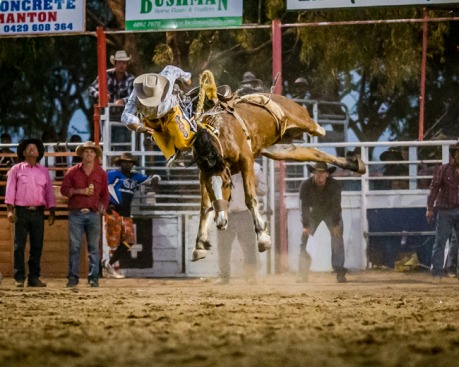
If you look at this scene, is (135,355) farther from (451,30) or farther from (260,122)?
(451,30)

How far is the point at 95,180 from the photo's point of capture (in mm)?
14234

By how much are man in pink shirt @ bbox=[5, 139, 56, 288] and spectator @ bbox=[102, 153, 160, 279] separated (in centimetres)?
187

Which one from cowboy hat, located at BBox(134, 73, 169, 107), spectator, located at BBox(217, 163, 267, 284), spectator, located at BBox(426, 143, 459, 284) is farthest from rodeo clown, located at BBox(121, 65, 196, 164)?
spectator, located at BBox(426, 143, 459, 284)

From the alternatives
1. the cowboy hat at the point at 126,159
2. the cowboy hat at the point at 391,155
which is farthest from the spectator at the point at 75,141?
the cowboy hat at the point at 391,155

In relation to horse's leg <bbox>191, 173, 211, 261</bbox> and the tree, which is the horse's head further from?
the tree

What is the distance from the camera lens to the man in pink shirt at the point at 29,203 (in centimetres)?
1411

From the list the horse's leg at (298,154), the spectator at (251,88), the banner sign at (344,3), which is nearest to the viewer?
the horse's leg at (298,154)

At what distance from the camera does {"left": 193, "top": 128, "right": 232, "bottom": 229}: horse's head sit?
10.7 metres

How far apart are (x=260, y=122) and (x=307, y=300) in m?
2.22

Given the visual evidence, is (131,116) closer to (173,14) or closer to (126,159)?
(126,159)

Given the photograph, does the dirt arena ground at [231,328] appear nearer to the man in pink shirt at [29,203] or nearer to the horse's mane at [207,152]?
the horse's mane at [207,152]

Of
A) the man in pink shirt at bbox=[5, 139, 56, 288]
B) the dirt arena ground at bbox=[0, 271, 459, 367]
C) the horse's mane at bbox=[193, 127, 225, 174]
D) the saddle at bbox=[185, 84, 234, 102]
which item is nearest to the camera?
the dirt arena ground at bbox=[0, 271, 459, 367]

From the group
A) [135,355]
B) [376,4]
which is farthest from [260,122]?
[135,355]

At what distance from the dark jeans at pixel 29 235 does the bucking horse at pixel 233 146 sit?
3.70 metres
